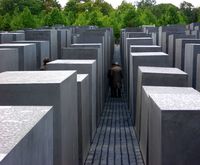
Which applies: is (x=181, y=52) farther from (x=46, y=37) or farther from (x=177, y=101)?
(x=177, y=101)

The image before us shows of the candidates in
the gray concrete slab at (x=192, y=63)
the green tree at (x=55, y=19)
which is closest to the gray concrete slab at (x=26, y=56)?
the gray concrete slab at (x=192, y=63)

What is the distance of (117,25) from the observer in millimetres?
47469

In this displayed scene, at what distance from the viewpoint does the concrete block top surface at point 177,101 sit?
528 cm

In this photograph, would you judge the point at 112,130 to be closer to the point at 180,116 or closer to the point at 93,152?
the point at 93,152

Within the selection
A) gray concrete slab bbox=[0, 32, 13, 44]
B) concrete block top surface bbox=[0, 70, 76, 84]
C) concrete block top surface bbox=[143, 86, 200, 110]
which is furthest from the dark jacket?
concrete block top surface bbox=[0, 70, 76, 84]

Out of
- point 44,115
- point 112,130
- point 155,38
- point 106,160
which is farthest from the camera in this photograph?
point 155,38

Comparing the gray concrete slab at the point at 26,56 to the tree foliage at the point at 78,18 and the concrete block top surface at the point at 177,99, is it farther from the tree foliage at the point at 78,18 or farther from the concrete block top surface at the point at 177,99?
the tree foliage at the point at 78,18

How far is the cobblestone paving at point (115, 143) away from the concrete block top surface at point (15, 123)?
389cm

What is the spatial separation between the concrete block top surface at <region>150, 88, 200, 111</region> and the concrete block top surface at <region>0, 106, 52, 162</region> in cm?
138

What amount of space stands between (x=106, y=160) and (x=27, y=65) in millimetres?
3647

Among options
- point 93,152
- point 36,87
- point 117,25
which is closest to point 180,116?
point 36,87

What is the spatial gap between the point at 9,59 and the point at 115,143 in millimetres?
2452

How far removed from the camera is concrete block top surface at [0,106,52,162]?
10.7 ft

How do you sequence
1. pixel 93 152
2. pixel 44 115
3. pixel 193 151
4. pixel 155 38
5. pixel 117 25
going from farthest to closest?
1. pixel 117 25
2. pixel 155 38
3. pixel 93 152
4. pixel 193 151
5. pixel 44 115
